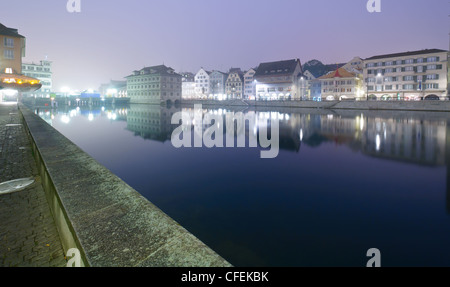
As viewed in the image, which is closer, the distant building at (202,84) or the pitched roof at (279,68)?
the pitched roof at (279,68)

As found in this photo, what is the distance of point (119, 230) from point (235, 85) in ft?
376

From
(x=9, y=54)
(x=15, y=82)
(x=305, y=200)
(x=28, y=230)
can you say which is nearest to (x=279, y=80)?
(x=9, y=54)

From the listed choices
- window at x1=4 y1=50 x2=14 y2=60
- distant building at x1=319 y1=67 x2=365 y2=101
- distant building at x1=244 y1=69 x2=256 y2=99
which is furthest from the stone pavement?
distant building at x1=244 y1=69 x2=256 y2=99

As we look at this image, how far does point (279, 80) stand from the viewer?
9256 cm

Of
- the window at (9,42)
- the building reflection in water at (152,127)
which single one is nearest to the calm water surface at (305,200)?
the building reflection in water at (152,127)

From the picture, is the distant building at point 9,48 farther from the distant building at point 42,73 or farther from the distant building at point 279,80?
the distant building at point 42,73

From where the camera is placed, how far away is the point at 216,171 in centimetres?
1174

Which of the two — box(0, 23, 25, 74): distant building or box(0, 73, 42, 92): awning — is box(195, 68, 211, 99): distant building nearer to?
box(0, 23, 25, 74): distant building

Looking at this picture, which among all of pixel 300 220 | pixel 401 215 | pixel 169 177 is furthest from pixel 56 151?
Answer: pixel 401 215

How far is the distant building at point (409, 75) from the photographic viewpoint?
68.1 metres

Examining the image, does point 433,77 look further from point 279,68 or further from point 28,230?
point 28,230
